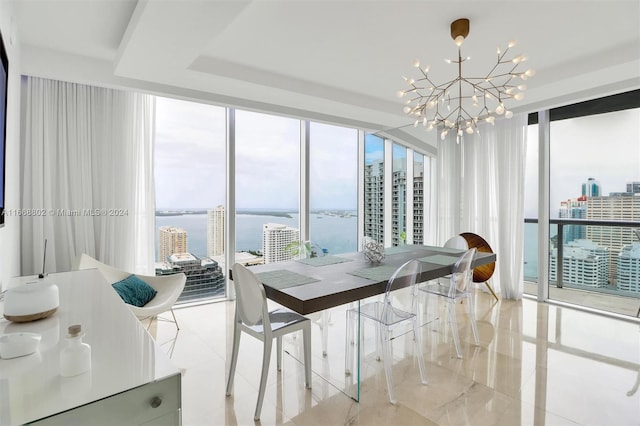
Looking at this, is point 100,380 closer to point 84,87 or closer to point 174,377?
point 174,377

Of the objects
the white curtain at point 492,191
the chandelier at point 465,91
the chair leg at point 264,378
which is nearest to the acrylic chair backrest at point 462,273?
the chandelier at point 465,91

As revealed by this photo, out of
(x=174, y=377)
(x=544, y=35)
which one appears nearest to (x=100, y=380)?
(x=174, y=377)

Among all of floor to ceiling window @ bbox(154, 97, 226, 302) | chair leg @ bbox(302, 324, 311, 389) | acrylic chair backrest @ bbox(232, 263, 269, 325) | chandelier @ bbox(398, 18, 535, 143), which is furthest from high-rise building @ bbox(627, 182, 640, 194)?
floor to ceiling window @ bbox(154, 97, 226, 302)

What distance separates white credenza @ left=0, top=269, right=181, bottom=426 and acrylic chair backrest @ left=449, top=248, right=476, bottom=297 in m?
2.37

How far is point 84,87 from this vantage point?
10.6 ft

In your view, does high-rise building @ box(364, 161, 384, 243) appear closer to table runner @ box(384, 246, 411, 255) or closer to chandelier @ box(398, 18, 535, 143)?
chandelier @ box(398, 18, 535, 143)

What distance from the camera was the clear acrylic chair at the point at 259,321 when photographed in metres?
1.94

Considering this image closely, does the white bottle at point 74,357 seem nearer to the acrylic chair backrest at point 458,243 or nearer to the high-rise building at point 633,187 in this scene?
the acrylic chair backrest at point 458,243

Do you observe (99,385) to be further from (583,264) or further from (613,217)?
(583,264)

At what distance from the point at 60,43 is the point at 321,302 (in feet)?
9.22

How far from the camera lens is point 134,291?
294 cm

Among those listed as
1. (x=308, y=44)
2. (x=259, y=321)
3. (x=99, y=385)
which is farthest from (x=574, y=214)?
(x=99, y=385)

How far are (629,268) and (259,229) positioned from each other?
4418 millimetres

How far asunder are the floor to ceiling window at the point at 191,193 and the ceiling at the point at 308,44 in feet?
2.23
